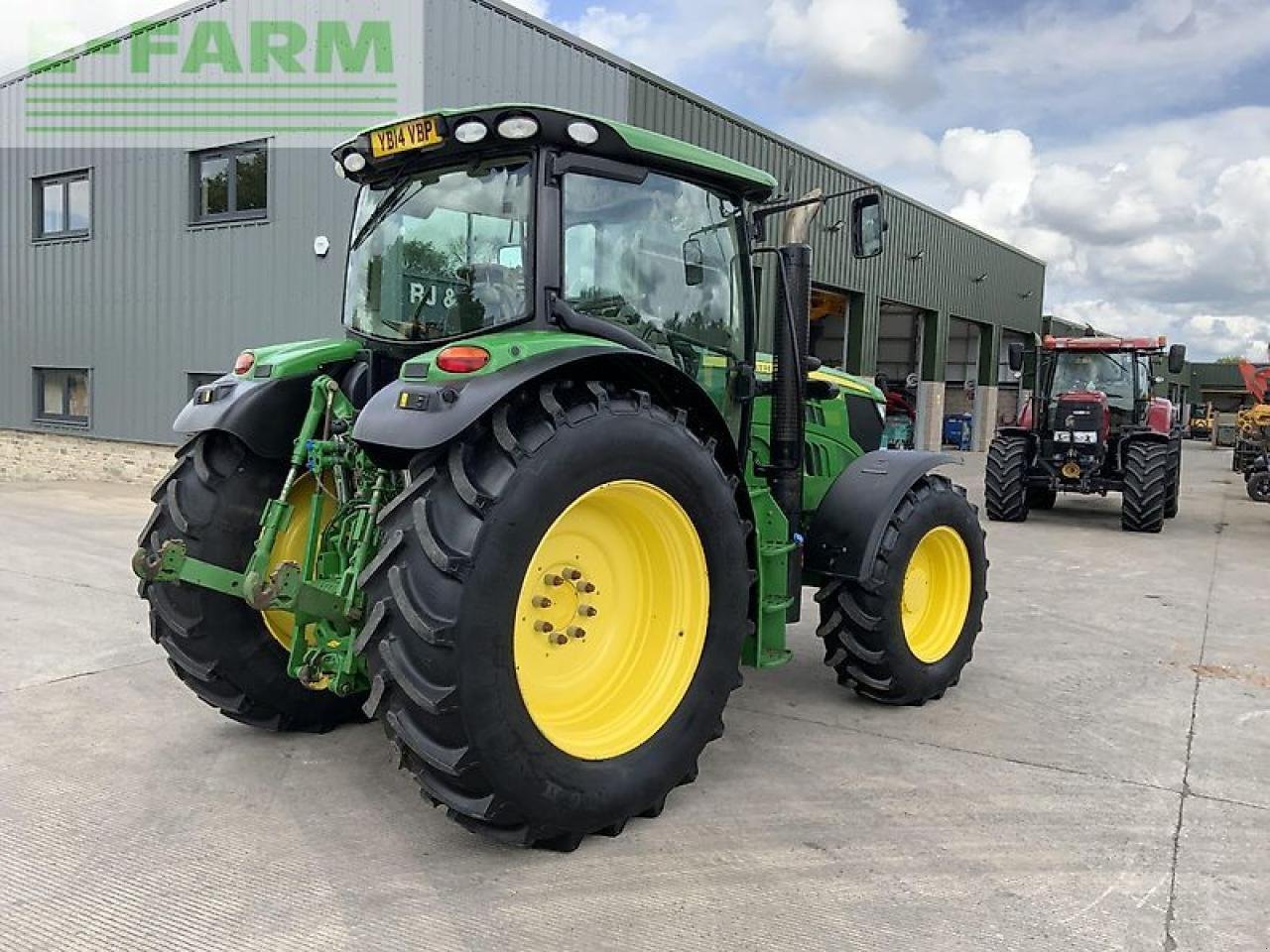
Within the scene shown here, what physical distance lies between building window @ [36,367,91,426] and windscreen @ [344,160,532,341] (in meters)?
12.1

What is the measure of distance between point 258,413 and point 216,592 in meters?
0.70

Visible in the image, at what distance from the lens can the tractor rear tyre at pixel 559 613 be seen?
9.16 feet

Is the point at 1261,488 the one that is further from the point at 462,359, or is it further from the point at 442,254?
the point at 462,359

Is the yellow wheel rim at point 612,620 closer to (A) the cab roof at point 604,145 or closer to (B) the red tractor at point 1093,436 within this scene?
(A) the cab roof at point 604,145

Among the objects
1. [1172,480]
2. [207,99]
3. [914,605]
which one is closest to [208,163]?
A: [207,99]

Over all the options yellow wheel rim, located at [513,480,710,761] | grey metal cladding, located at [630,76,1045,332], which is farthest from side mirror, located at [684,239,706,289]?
grey metal cladding, located at [630,76,1045,332]

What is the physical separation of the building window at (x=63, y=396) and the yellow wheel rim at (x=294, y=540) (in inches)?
474

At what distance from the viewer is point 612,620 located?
3.52 metres

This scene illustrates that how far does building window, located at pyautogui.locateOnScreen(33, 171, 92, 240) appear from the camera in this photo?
46.2ft

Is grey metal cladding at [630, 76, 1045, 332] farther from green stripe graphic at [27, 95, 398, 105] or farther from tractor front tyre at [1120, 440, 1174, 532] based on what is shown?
tractor front tyre at [1120, 440, 1174, 532]

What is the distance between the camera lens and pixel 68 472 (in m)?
14.6

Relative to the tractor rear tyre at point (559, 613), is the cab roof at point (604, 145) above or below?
above

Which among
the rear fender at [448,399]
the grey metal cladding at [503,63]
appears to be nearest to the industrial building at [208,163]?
the grey metal cladding at [503,63]

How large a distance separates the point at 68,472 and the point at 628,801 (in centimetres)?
1413
